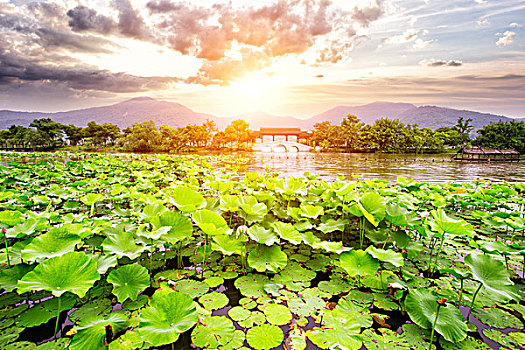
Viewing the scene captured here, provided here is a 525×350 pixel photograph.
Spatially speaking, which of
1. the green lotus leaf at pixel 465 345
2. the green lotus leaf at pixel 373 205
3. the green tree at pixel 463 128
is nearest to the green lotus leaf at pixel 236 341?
the green lotus leaf at pixel 465 345

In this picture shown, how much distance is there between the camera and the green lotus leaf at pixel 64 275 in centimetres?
181

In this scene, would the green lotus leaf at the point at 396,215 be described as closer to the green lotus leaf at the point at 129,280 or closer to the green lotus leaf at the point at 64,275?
the green lotus leaf at the point at 129,280

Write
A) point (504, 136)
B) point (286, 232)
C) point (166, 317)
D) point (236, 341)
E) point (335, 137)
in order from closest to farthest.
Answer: point (166, 317), point (236, 341), point (286, 232), point (504, 136), point (335, 137)

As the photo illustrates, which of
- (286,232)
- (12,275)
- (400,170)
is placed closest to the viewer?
(12,275)

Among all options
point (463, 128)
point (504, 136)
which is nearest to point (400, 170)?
point (504, 136)

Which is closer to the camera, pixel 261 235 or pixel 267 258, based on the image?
pixel 267 258

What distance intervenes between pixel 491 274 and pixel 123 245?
3566 millimetres

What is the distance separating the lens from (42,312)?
91.9 inches

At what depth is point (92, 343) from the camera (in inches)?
69.7

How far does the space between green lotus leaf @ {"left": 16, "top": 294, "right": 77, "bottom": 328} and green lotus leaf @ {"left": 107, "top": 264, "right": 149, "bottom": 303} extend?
17.7 inches

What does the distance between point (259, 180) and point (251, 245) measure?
322cm

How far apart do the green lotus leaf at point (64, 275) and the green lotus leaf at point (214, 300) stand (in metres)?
1.06

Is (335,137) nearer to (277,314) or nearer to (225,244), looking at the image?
(225,244)

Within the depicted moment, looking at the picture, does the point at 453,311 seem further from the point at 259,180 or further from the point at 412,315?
the point at 259,180
